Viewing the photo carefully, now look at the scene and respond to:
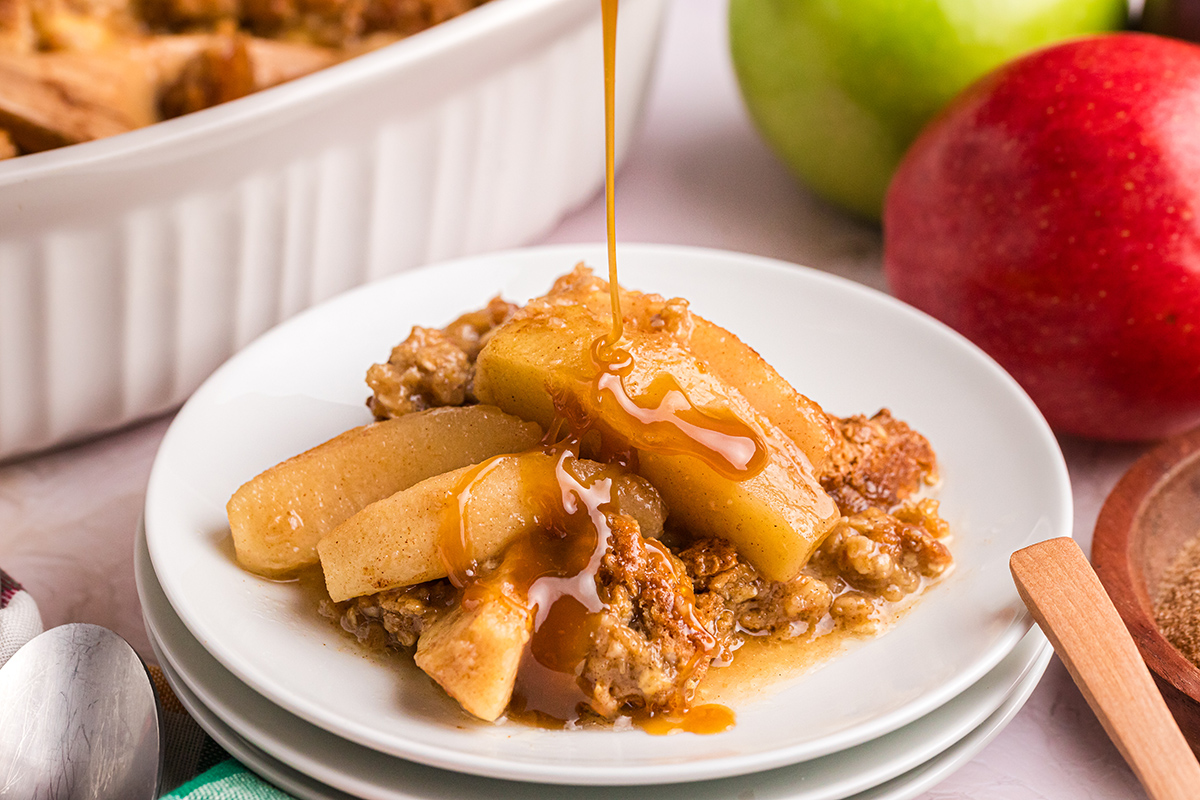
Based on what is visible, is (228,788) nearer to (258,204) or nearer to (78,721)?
(78,721)

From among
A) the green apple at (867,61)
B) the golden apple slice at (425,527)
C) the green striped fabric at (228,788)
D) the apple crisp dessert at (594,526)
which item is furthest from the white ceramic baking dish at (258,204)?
the green striped fabric at (228,788)

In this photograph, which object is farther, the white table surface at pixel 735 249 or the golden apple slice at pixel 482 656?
the white table surface at pixel 735 249

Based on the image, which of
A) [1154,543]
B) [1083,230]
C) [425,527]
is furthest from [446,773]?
[1083,230]

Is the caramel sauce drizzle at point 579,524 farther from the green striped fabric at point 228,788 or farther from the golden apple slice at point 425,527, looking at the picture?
the green striped fabric at point 228,788

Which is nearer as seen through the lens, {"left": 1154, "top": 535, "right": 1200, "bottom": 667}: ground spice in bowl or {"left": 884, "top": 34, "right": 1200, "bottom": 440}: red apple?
{"left": 1154, "top": 535, "right": 1200, "bottom": 667}: ground spice in bowl

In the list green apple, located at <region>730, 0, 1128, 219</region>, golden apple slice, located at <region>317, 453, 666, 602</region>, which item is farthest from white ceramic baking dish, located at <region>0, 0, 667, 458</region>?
golden apple slice, located at <region>317, 453, 666, 602</region>

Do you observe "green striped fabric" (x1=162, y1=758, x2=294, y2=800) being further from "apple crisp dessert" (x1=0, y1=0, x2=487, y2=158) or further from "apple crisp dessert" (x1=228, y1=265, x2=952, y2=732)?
"apple crisp dessert" (x1=0, y1=0, x2=487, y2=158)

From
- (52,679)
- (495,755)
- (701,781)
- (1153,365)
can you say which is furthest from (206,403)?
(1153,365)

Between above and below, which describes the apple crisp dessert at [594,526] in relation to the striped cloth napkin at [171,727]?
above
